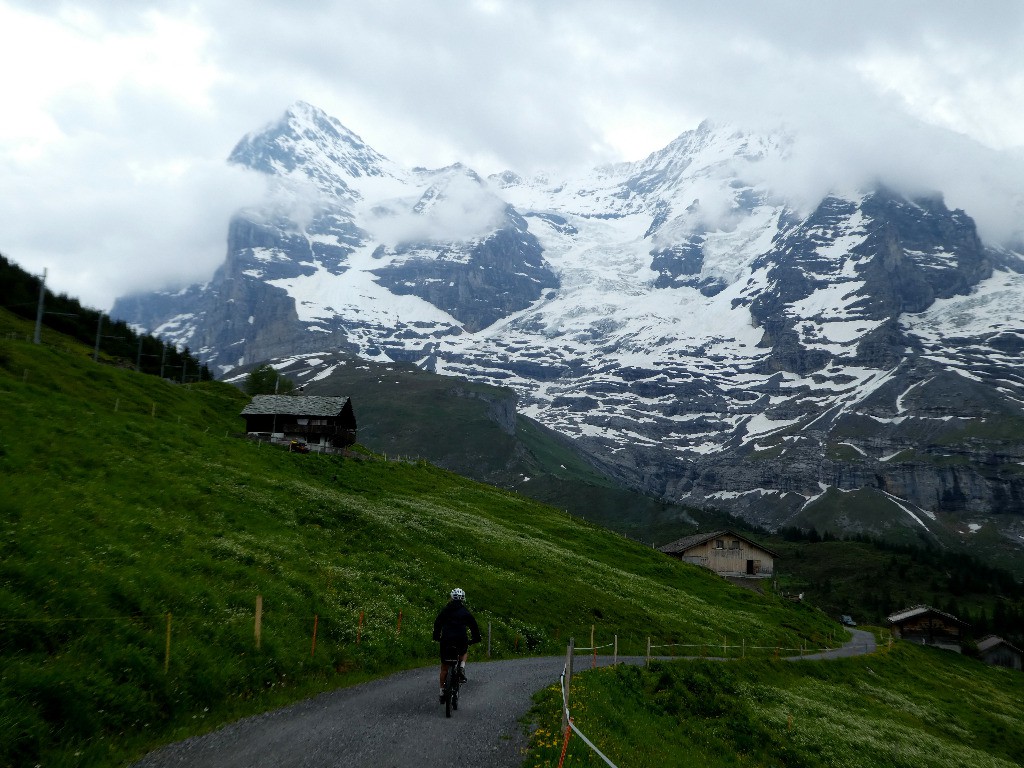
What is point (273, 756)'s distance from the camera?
1365 cm

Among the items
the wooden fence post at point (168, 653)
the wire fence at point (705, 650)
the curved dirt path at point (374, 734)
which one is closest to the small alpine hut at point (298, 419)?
the wire fence at point (705, 650)

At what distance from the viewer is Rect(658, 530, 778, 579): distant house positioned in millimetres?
118000

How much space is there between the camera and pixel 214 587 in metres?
21.7

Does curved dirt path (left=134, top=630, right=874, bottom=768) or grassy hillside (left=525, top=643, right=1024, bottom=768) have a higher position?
curved dirt path (left=134, top=630, right=874, bottom=768)

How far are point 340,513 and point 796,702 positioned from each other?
90.2 feet

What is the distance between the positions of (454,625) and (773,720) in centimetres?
1745

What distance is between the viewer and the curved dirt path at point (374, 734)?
13630 mm

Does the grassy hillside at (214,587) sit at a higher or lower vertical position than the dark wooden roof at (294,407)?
lower

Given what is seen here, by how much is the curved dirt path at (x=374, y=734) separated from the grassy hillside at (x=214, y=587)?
2.88 ft

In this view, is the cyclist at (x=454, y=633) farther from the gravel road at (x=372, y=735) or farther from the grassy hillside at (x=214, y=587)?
the grassy hillside at (x=214, y=587)

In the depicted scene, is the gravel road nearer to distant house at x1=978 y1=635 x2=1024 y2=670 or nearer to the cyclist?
the cyclist

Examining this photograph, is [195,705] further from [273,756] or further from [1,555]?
[1,555]

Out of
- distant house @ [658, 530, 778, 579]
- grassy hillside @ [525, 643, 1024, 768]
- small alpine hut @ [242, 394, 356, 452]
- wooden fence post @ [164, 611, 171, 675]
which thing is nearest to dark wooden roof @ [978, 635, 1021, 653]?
distant house @ [658, 530, 778, 579]

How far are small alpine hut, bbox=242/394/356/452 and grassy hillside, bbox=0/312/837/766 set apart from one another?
102 feet
